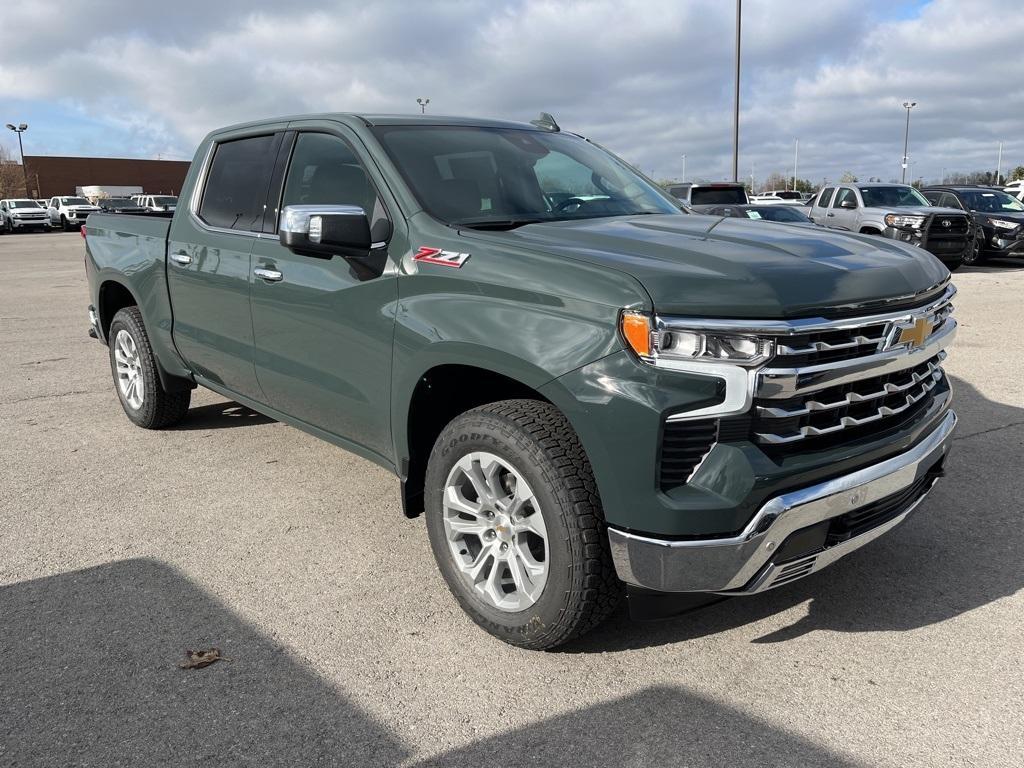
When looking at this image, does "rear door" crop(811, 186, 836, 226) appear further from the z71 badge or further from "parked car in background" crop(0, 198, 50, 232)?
A: "parked car in background" crop(0, 198, 50, 232)

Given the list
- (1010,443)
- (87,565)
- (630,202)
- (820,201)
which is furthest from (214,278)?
(820,201)

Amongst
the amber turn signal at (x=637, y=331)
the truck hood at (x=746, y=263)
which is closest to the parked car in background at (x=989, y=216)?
the truck hood at (x=746, y=263)

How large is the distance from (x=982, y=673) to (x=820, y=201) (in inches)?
687

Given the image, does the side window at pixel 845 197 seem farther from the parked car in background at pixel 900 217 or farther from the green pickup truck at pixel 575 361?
the green pickup truck at pixel 575 361

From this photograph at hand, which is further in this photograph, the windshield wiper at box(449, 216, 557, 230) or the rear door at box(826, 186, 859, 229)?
the rear door at box(826, 186, 859, 229)

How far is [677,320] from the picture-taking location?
2525 mm

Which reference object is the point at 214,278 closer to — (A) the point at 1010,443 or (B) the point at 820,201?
(A) the point at 1010,443

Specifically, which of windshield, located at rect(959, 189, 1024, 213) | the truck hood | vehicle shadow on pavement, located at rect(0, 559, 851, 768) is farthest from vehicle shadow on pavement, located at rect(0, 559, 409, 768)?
windshield, located at rect(959, 189, 1024, 213)

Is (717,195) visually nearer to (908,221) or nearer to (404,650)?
(908,221)

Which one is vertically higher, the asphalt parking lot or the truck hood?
the truck hood

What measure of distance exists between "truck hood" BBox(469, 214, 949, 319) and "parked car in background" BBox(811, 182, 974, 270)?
13512 millimetres

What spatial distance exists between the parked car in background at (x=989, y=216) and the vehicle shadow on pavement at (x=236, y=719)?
1724 centimetres

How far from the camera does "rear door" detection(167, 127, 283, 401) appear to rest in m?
4.32

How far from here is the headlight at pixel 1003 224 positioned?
17750 mm
